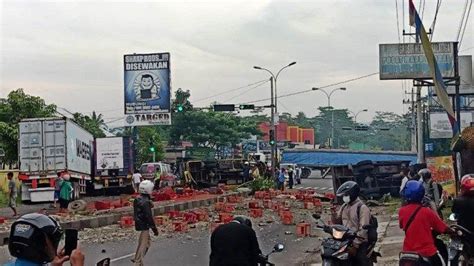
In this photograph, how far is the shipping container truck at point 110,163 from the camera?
3919 centimetres

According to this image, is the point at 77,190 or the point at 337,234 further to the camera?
the point at 77,190

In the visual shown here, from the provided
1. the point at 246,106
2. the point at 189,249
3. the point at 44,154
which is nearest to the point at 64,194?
the point at 44,154

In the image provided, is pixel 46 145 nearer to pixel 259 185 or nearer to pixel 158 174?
pixel 158 174

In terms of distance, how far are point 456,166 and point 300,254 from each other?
6.72 meters

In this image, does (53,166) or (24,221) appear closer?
(24,221)

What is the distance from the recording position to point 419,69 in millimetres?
31062

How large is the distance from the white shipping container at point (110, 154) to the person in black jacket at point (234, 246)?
3277 centimetres

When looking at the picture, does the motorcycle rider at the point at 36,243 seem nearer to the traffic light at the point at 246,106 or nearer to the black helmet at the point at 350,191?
the black helmet at the point at 350,191

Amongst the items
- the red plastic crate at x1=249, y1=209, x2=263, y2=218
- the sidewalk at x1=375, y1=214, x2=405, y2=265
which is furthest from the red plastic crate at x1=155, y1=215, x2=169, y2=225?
the sidewalk at x1=375, y1=214, x2=405, y2=265

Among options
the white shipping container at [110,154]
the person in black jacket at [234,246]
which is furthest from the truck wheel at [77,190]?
the person in black jacket at [234,246]

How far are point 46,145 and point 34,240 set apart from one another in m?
29.5

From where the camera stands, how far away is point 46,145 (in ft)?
106

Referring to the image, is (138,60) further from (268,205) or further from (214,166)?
(268,205)

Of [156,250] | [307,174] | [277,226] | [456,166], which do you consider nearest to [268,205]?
[277,226]
